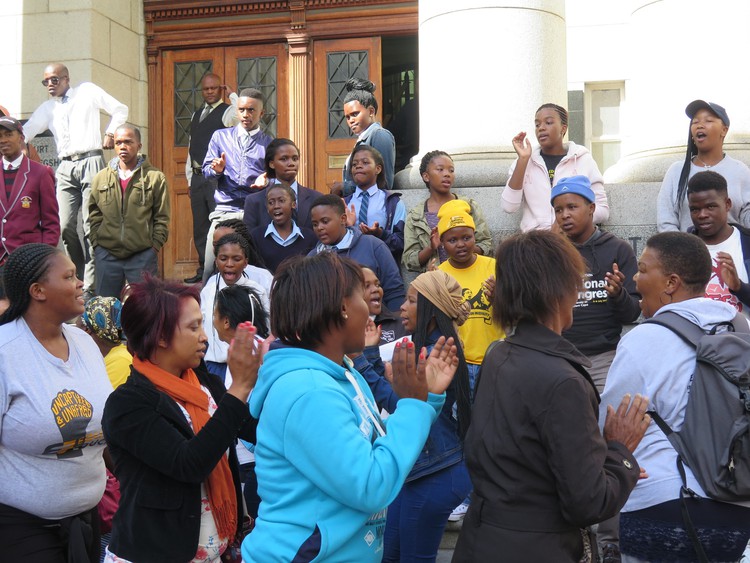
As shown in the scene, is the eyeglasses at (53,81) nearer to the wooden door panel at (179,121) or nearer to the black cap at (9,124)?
the black cap at (9,124)

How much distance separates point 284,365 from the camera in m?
2.80

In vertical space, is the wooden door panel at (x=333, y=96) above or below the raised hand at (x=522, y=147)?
above

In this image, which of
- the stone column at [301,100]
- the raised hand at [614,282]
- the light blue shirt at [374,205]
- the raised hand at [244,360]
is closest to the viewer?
the raised hand at [244,360]

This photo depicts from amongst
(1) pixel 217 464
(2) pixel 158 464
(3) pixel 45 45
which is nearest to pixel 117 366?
(1) pixel 217 464

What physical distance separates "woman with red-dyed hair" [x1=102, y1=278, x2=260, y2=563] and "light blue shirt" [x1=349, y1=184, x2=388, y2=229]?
3.81 m

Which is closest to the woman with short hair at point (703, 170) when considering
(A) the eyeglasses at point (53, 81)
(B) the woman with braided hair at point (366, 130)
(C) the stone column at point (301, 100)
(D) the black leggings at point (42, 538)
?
(B) the woman with braided hair at point (366, 130)

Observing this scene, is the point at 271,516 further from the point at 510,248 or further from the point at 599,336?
the point at 599,336

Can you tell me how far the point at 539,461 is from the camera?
2.83 meters

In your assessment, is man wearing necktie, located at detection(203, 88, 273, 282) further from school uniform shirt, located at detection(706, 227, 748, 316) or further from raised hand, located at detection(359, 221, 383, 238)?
school uniform shirt, located at detection(706, 227, 748, 316)

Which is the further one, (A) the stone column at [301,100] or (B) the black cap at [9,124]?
(A) the stone column at [301,100]

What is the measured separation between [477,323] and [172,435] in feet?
8.46

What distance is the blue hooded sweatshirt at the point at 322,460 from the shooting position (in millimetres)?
2621

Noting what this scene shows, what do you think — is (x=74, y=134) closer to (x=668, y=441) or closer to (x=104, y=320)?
(x=104, y=320)

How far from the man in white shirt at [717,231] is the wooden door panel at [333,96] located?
6.97m
